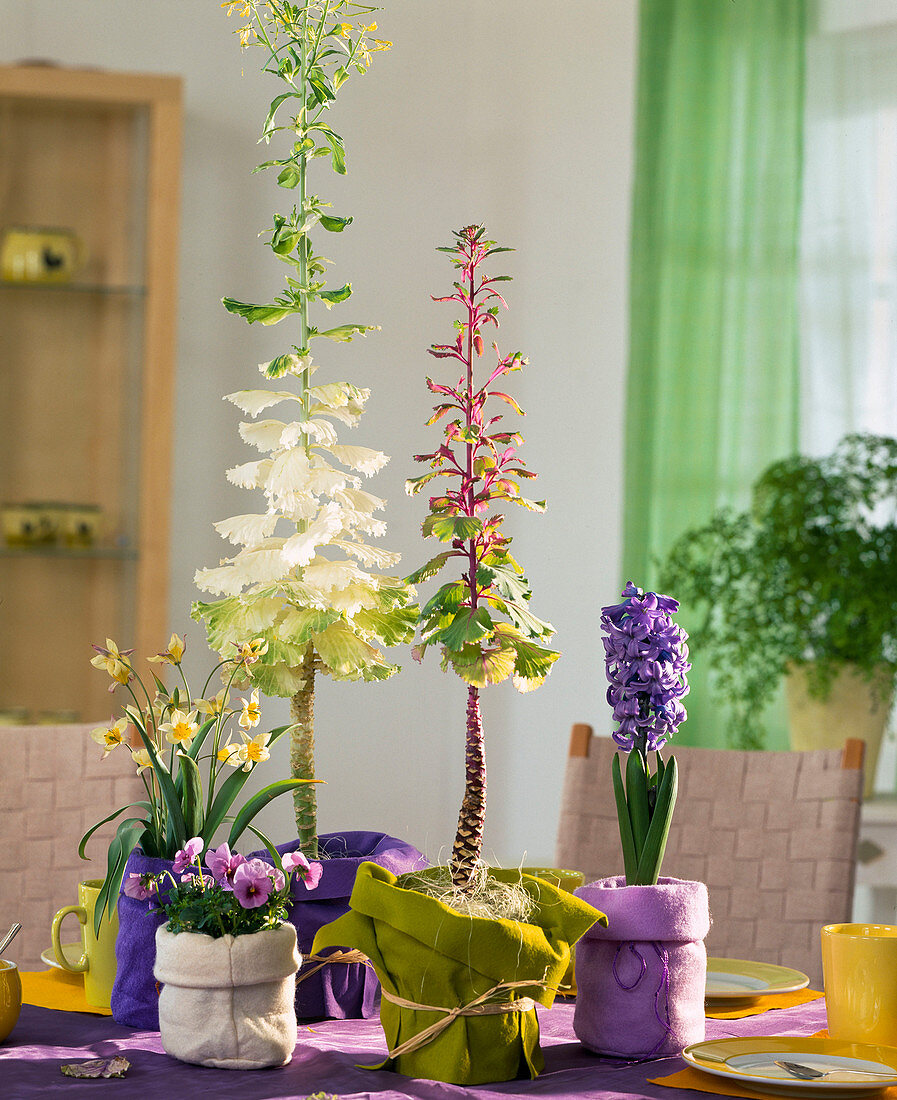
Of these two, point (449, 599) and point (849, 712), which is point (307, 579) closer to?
point (449, 599)

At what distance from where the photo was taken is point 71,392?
9.01ft

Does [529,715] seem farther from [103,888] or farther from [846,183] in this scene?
[103,888]

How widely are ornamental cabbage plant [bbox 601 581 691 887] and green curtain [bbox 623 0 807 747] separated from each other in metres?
1.99

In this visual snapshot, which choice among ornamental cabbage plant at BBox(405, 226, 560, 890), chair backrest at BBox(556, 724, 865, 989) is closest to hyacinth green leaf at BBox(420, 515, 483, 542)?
ornamental cabbage plant at BBox(405, 226, 560, 890)

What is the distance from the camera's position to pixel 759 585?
110 inches

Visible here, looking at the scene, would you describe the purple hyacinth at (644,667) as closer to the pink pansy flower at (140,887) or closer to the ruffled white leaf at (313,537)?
the ruffled white leaf at (313,537)

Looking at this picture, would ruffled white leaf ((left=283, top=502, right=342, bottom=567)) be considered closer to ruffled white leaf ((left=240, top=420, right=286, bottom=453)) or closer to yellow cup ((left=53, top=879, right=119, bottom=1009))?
ruffled white leaf ((left=240, top=420, right=286, bottom=453))

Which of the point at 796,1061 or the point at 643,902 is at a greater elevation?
the point at 643,902

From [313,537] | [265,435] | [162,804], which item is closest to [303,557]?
[313,537]

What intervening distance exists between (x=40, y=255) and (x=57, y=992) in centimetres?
195

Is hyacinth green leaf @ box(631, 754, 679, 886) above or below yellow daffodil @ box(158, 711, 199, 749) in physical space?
below

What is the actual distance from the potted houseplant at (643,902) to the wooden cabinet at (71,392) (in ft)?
6.07

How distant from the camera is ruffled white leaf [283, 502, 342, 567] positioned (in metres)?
1.03

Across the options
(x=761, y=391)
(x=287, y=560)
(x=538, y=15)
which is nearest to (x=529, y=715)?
(x=761, y=391)
